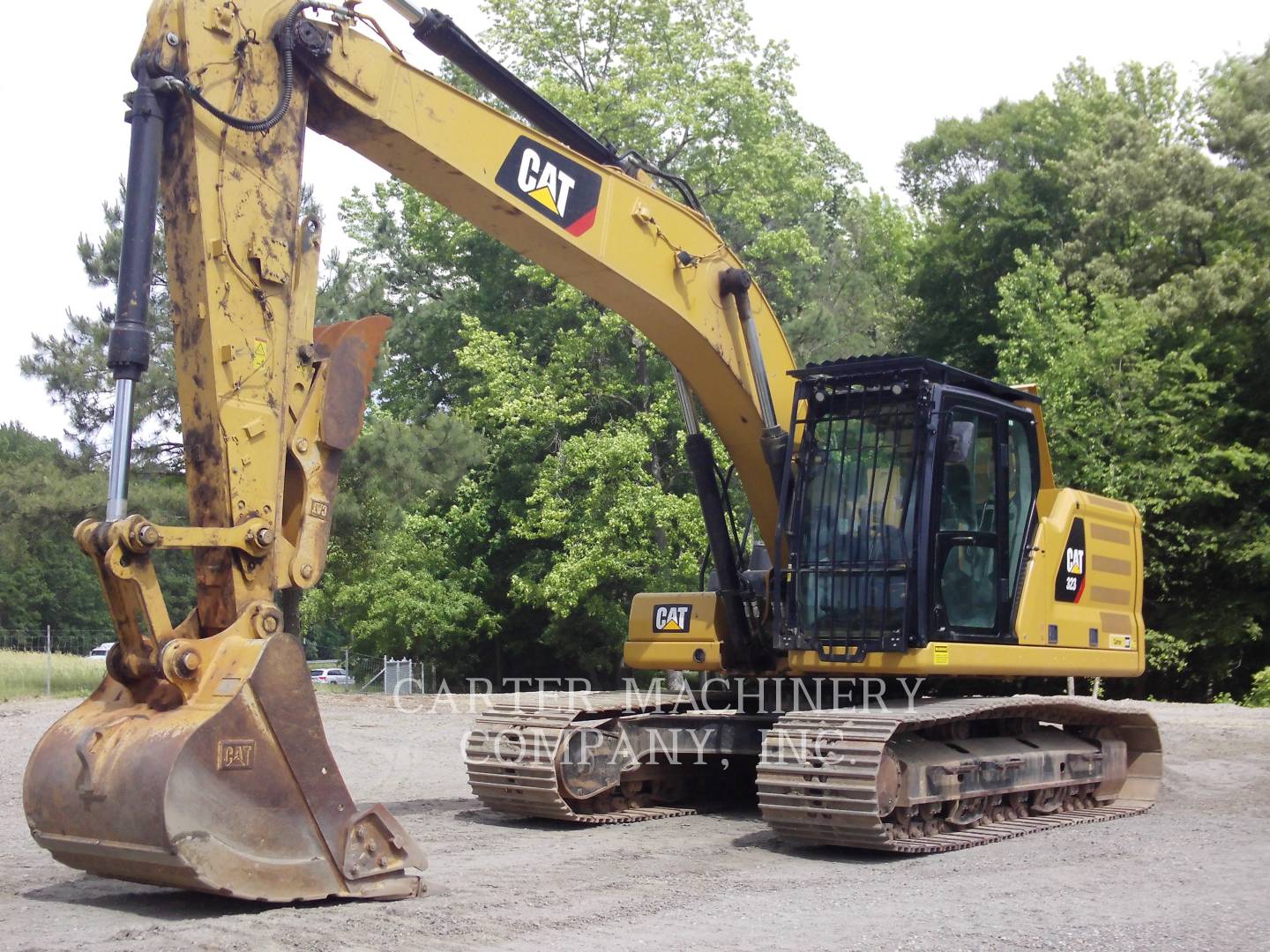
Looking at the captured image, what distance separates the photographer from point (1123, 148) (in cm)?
2928

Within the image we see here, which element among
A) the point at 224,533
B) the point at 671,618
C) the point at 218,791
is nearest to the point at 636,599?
the point at 671,618

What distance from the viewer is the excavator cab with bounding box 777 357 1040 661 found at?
859 cm

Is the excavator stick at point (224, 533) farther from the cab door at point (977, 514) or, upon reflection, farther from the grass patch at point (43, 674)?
the grass patch at point (43, 674)

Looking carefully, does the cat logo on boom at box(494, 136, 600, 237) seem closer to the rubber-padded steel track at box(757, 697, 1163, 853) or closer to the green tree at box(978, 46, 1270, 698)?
the rubber-padded steel track at box(757, 697, 1163, 853)

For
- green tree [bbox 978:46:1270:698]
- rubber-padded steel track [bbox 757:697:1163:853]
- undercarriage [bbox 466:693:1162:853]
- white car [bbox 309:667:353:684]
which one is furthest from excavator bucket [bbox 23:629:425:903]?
white car [bbox 309:667:353:684]

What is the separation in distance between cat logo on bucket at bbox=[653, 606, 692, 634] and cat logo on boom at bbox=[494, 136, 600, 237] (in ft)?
9.82

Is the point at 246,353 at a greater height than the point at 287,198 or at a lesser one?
lesser

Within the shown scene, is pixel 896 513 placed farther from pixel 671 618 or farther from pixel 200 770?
pixel 200 770

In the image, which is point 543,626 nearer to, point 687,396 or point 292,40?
point 687,396

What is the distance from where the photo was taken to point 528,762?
9.30 meters

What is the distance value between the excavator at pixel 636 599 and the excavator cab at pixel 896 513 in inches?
0.8

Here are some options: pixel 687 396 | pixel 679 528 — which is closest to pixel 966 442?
pixel 687 396

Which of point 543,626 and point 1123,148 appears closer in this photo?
point 1123,148

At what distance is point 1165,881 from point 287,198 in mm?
5665
